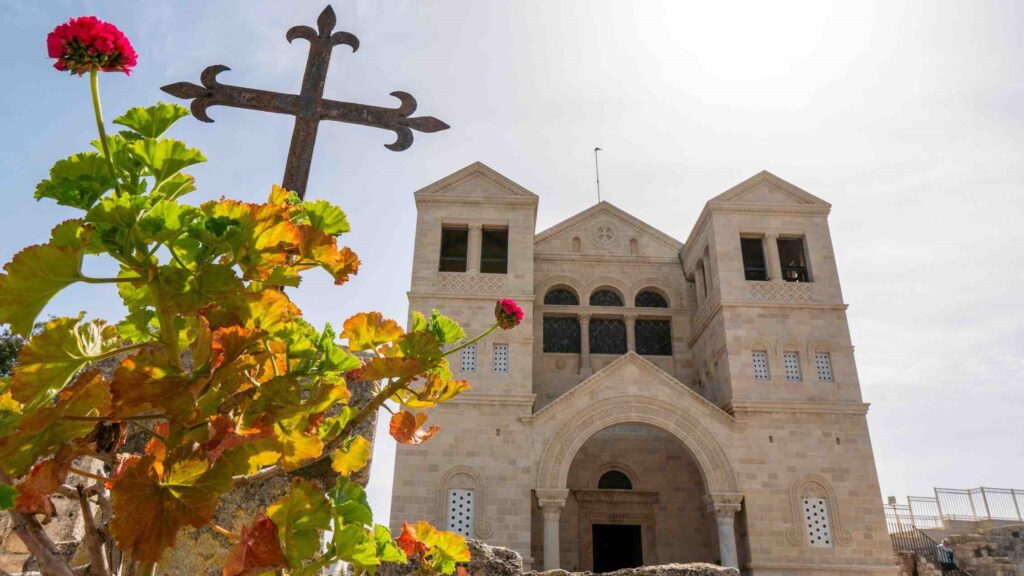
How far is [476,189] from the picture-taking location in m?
19.3

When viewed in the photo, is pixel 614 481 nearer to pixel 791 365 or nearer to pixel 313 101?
pixel 791 365

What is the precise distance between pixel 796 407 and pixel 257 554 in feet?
55.1

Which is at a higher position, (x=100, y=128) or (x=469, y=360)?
(x=469, y=360)

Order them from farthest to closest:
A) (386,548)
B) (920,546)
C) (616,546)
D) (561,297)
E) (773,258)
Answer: (561,297) < (920,546) < (773,258) < (616,546) < (386,548)

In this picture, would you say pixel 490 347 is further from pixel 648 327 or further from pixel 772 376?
pixel 772 376

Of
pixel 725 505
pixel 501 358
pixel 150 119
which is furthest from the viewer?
pixel 501 358

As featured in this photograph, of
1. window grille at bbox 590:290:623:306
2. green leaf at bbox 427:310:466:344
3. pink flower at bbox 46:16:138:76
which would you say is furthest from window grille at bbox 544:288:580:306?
pink flower at bbox 46:16:138:76

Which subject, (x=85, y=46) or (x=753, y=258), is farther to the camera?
(x=753, y=258)

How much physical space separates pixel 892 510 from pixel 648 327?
1155 centimetres

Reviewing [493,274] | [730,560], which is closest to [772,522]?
[730,560]

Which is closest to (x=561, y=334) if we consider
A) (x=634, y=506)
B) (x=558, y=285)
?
(x=558, y=285)

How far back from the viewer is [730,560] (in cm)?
1425

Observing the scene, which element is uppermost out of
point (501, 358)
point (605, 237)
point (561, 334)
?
point (605, 237)

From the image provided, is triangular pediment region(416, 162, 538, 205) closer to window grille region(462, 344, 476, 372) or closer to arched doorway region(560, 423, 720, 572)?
window grille region(462, 344, 476, 372)
